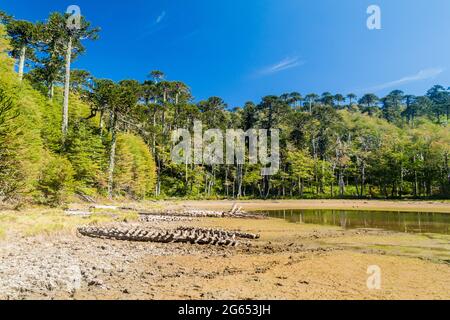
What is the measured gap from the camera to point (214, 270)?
9.13m

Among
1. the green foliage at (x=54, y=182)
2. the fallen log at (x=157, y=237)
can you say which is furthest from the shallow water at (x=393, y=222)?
the green foliage at (x=54, y=182)

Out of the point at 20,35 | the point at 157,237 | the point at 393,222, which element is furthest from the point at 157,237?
the point at 20,35

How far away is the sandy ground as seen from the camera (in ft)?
22.7

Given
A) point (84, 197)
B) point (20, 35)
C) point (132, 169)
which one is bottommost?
point (84, 197)

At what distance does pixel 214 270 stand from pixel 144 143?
2233 inches

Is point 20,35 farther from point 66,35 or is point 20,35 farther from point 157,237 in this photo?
point 157,237

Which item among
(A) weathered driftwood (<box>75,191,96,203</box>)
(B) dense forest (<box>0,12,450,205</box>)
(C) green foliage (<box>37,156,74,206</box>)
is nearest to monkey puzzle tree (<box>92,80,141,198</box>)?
(B) dense forest (<box>0,12,450,205</box>)

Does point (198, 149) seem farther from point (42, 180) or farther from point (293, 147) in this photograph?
point (42, 180)

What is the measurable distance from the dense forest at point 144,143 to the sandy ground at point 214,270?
12782mm

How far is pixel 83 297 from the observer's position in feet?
20.8

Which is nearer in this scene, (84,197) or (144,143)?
(84,197)

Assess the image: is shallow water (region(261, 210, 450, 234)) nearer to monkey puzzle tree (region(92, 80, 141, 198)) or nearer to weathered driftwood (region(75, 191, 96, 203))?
weathered driftwood (region(75, 191, 96, 203))

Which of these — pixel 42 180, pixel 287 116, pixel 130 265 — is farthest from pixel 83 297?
pixel 287 116

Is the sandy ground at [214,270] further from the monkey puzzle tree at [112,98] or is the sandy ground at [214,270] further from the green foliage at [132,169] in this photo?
the green foliage at [132,169]
